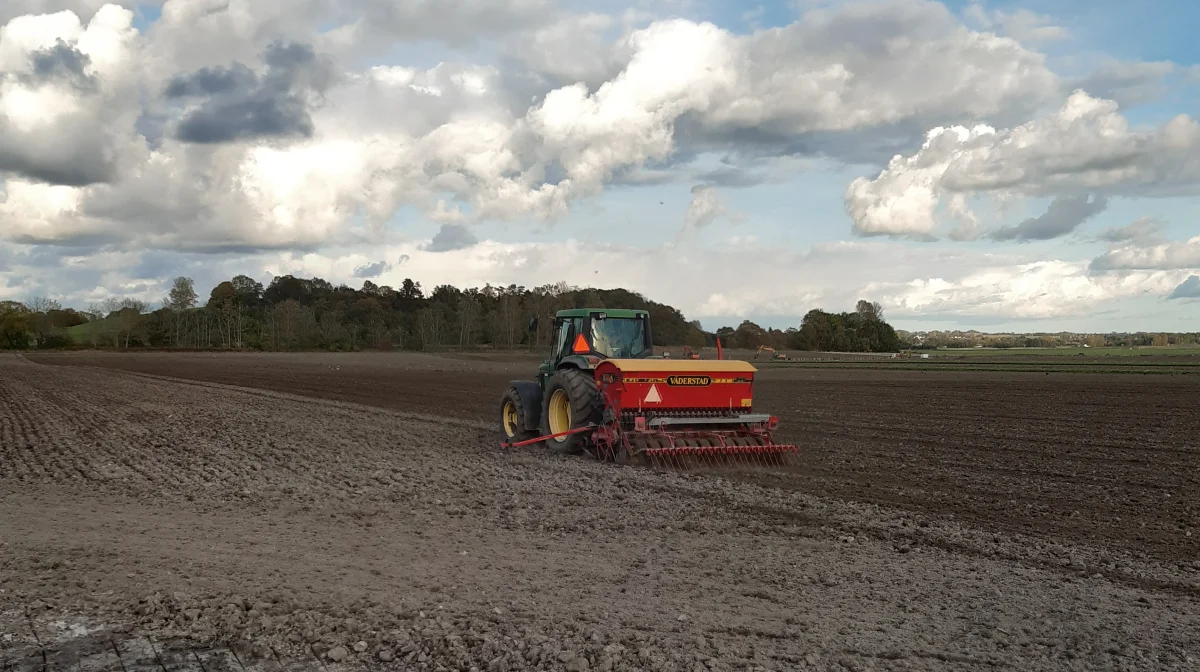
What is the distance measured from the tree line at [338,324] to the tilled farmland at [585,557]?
54919 mm

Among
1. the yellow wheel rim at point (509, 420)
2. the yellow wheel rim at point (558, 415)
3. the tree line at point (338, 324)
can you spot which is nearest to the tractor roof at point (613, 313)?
the yellow wheel rim at point (558, 415)

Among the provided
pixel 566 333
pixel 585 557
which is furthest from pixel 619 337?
pixel 585 557

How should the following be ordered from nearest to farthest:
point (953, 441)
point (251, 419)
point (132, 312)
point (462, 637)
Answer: point (462, 637), point (953, 441), point (251, 419), point (132, 312)

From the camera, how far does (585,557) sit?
22.4 ft

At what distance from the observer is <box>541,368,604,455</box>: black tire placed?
1212 cm

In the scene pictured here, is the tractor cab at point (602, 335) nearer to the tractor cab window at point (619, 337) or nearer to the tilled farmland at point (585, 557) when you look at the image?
the tractor cab window at point (619, 337)

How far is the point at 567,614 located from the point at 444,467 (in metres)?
6.57

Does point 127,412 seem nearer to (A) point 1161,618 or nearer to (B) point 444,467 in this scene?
(B) point 444,467

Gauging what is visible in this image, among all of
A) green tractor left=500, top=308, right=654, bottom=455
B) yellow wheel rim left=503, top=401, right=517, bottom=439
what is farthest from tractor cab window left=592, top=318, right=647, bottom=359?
yellow wheel rim left=503, top=401, right=517, bottom=439

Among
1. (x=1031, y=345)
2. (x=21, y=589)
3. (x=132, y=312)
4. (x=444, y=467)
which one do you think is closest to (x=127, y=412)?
(x=444, y=467)

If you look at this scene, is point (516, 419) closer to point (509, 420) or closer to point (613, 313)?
point (509, 420)

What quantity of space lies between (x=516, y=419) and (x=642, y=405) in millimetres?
2880

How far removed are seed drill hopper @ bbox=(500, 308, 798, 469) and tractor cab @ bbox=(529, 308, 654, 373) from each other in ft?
0.05

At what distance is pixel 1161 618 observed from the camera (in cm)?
538
